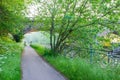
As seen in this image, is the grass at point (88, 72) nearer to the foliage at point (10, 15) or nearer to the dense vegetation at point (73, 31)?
the dense vegetation at point (73, 31)

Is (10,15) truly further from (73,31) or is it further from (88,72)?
(88,72)

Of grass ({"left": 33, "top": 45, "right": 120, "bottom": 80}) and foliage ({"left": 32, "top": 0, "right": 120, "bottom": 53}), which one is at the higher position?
foliage ({"left": 32, "top": 0, "right": 120, "bottom": 53})

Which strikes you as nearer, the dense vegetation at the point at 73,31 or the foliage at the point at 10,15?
the dense vegetation at the point at 73,31

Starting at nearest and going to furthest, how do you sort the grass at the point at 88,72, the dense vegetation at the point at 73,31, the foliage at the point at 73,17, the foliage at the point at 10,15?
1. the grass at the point at 88,72
2. the dense vegetation at the point at 73,31
3. the foliage at the point at 73,17
4. the foliage at the point at 10,15

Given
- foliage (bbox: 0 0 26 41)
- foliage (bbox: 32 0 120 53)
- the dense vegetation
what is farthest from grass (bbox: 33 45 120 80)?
foliage (bbox: 0 0 26 41)

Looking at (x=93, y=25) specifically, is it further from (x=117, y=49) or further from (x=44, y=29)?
(x=44, y=29)

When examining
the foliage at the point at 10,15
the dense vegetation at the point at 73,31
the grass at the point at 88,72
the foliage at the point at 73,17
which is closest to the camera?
the grass at the point at 88,72

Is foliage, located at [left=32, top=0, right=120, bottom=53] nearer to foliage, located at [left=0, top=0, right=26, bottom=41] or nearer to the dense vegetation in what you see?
the dense vegetation

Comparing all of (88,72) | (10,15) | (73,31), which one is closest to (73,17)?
(73,31)

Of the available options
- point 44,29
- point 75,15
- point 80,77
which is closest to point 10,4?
point 44,29

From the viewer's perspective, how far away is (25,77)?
33.4ft

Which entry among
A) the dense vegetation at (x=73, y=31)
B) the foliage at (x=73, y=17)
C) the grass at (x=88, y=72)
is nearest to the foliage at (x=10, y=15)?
the dense vegetation at (x=73, y=31)

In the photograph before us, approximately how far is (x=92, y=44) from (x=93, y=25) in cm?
145

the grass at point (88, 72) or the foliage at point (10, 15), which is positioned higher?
the foliage at point (10, 15)
